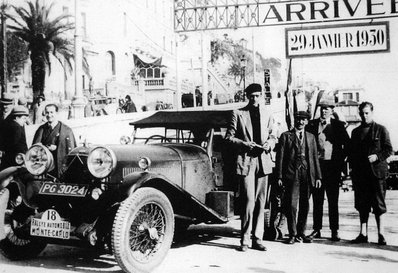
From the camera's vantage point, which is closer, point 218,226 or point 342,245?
point 342,245

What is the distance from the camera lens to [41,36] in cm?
484

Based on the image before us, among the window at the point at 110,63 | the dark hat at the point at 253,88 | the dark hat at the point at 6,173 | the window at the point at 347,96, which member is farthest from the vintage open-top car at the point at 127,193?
the window at the point at 347,96

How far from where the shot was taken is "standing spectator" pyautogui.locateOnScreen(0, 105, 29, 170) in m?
4.40

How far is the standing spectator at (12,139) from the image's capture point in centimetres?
440

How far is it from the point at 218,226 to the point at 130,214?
200 centimetres

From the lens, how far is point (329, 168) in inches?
148

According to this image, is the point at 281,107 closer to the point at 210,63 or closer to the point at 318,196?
the point at 210,63

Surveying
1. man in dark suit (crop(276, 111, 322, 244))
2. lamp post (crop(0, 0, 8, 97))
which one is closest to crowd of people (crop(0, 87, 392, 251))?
man in dark suit (crop(276, 111, 322, 244))

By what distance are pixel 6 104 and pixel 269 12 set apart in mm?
2954

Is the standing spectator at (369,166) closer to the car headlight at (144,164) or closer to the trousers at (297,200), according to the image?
the trousers at (297,200)

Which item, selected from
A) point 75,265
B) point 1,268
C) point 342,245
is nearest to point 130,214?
point 75,265

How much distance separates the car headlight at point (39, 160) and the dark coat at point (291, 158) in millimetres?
1859

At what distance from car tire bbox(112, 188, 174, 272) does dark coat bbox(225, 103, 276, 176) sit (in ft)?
2.60

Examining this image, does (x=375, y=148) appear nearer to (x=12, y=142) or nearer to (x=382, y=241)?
(x=382, y=241)
